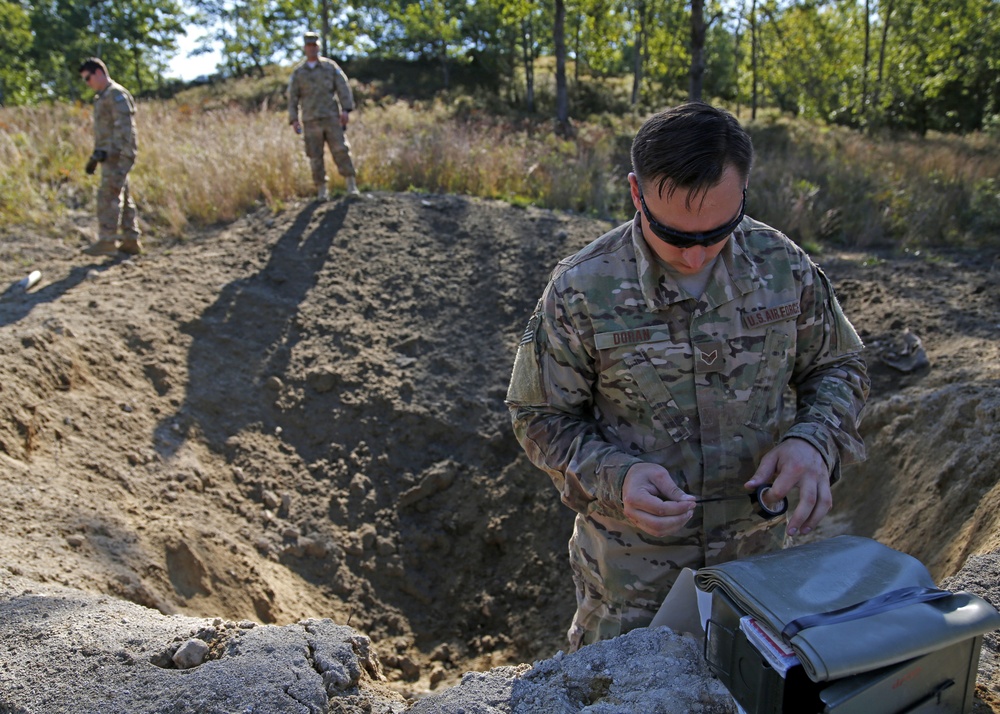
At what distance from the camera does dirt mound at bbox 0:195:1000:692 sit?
3.49 meters

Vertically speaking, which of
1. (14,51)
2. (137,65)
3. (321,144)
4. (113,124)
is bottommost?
(321,144)

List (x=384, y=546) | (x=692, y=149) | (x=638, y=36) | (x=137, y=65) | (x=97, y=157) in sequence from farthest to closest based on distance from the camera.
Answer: (x=137, y=65)
(x=638, y=36)
(x=97, y=157)
(x=384, y=546)
(x=692, y=149)

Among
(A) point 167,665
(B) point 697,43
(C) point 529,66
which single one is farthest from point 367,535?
(C) point 529,66

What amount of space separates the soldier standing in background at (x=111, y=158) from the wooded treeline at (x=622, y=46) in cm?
663

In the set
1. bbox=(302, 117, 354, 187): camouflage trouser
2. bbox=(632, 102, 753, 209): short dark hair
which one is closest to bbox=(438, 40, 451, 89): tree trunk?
bbox=(302, 117, 354, 187): camouflage trouser

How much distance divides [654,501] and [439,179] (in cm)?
726

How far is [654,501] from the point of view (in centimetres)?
153

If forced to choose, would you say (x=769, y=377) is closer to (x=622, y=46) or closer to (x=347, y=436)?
(x=347, y=436)

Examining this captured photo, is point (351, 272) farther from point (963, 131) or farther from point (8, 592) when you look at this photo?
point (963, 131)

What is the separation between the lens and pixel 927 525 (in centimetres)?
324

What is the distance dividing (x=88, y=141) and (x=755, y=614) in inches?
383

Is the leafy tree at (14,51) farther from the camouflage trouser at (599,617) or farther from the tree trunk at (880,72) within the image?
the camouflage trouser at (599,617)

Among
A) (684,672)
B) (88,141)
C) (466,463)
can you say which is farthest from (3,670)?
(88,141)

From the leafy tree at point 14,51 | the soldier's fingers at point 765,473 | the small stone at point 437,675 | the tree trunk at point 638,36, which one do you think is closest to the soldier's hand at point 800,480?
the soldier's fingers at point 765,473
